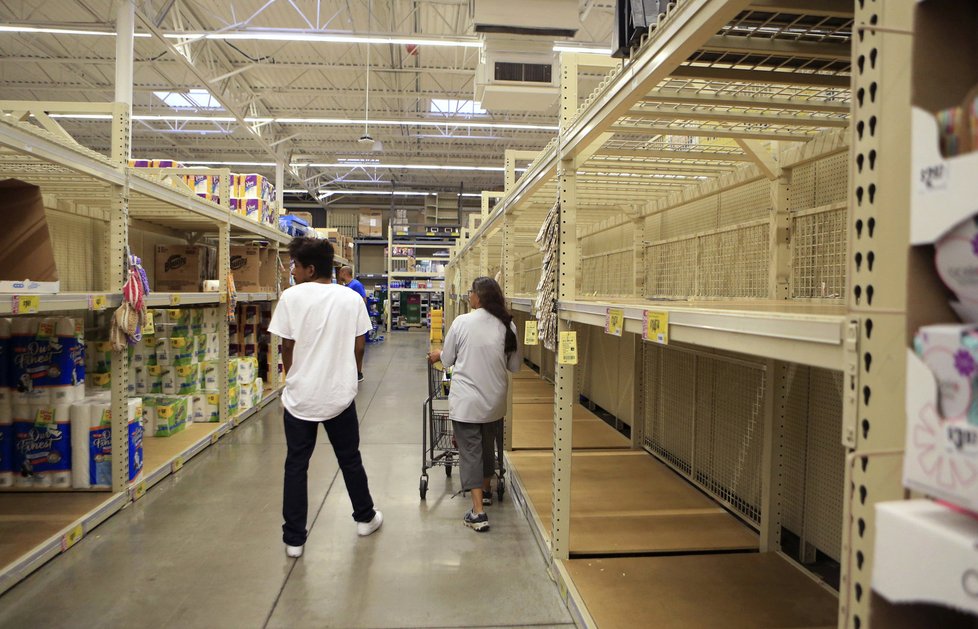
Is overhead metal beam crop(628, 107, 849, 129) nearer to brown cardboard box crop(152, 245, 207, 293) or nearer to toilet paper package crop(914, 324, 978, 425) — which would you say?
toilet paper package crop(914, 324, 978, 425)

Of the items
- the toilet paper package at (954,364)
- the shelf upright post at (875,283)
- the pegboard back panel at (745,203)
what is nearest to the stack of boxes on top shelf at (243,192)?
the pegboard back panel at (745,203)

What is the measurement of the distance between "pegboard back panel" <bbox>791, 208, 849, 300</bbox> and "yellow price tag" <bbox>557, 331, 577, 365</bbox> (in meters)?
1.20

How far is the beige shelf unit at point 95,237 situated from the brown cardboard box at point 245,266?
1063mm

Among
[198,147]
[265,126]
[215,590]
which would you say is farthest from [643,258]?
[198,147]

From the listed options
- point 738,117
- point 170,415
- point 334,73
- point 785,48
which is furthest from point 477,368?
point 334,73

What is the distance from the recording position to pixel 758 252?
3176 mm

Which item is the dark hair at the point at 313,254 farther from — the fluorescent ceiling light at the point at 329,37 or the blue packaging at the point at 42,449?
the fluorescent ceiling light at the point at 329,37

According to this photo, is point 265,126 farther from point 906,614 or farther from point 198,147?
point 906,614

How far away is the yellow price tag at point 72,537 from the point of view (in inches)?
118

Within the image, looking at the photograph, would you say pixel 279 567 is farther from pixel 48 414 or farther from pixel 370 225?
pixel 370 225

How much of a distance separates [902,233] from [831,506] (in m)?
2.38

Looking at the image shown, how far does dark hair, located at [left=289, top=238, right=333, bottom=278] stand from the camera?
3221 millimetres

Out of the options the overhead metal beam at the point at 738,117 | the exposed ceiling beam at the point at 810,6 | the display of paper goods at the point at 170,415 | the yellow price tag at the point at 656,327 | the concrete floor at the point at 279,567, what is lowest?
the concrete floor at the point at 279,567

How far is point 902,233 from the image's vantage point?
80 centimetres
